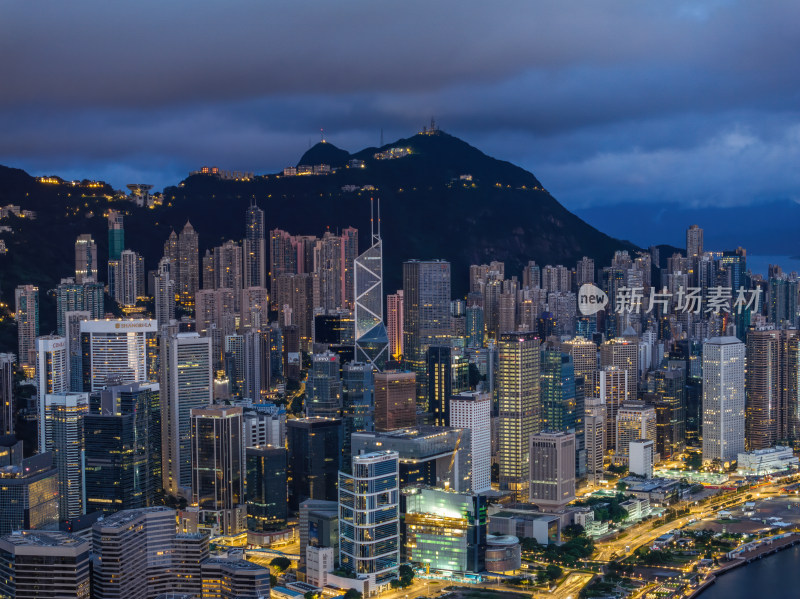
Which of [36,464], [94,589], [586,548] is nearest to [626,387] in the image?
[586,548]

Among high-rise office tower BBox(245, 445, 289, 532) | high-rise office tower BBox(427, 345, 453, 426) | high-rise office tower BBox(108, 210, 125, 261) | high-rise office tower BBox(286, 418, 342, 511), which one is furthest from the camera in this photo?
high-rise office tower BBox(108, 210, 125, 261)

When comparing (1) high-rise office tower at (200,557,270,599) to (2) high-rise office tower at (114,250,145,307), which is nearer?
(1) high-rise office tower at (200,557,270,599)

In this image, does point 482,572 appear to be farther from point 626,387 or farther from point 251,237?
point 251,237

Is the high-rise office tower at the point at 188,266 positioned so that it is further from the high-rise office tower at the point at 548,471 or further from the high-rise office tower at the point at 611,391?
the high-rise office tower at the point at 548,471

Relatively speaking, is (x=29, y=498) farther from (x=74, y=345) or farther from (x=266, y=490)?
(x=74, y=345)

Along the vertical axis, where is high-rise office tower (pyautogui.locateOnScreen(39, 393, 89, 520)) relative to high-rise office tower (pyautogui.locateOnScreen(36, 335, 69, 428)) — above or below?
below

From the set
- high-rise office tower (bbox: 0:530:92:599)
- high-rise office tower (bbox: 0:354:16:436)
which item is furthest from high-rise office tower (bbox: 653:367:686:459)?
high-rise office tower (bbox: 0:530:92:599)

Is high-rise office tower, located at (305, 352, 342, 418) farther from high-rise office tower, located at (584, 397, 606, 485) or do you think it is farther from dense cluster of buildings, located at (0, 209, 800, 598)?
high-rise office tower, located at (584, 397, 606, 485)
